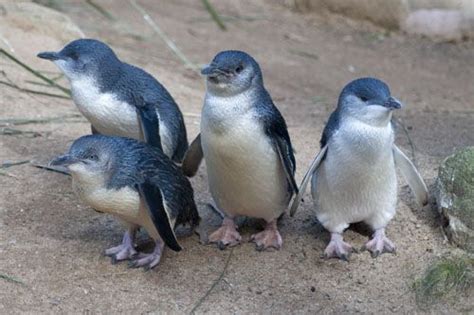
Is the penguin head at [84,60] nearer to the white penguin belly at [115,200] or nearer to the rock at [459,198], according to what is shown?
the white penguin belly at [115,200]

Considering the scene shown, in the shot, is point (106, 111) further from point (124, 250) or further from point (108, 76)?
point (124, 250)

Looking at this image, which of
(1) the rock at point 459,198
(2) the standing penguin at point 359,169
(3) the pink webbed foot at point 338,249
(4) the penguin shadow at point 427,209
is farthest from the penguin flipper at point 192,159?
(1) the rock at point 459,198

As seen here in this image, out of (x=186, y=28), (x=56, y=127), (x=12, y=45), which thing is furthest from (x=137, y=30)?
(x=56, y=127)

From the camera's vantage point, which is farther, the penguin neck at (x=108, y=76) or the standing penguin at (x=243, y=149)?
the penguin neck at (x=108, y=76)

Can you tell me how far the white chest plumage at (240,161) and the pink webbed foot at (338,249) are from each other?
0.33 m

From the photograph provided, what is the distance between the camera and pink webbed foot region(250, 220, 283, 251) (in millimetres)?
5037

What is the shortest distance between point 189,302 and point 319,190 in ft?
3.18

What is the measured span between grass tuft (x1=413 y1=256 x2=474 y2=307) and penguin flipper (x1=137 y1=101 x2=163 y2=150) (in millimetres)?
1670

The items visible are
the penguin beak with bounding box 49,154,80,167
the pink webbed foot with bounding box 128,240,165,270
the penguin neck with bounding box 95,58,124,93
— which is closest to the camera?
the penguin beak with bounding box 49,154,80,167

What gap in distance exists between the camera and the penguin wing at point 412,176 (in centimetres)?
508

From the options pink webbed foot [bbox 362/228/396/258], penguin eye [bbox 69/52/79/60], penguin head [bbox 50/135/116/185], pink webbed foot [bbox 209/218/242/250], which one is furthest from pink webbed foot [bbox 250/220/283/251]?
→ penguin eye [bbox 69/52/79/60]

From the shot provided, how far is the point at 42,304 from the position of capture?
14.3 feet

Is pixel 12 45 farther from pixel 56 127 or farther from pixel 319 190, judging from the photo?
pixel 319 190

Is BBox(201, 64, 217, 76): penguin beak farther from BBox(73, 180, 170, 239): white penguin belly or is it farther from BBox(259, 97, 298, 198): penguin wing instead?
BBox(73, 180, 170, 239): white penguin belly
